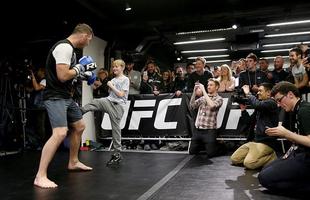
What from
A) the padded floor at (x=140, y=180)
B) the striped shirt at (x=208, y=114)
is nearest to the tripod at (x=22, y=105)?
the padded floor at (x=140, y=180)

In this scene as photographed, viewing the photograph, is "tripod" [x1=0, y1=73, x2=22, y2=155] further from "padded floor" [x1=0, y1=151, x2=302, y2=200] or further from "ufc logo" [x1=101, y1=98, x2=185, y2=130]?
"ufc logo" [x1=101, y1=98, x2=185, y2=130]

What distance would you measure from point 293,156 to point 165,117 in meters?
3.26

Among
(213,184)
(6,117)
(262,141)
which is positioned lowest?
(213,184)

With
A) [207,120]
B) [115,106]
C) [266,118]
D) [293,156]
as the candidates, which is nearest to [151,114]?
[207,120]

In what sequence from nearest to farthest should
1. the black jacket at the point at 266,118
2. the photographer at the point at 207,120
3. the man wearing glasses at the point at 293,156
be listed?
the man wearing glasses at the point at 293,156, the black jacket at the point at 266,118, the photographer at the point at 207,120

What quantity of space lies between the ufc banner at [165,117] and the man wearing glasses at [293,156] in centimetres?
270

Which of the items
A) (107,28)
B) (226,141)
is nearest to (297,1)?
(226,141)

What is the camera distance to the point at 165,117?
223 inches

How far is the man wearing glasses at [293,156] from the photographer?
2.30 metres

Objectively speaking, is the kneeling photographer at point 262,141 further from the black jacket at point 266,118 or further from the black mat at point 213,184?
the black mat at point 213,184

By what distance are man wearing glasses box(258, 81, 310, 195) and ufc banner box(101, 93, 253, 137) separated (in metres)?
2.70

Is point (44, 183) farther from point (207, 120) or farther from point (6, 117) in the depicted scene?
point (6, 117)

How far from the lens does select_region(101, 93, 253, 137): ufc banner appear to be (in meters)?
5.27

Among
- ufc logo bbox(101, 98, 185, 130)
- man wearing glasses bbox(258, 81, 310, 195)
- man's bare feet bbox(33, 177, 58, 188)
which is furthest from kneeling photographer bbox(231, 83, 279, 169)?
man's bare feet bbox(33, 177, 58, 188)
